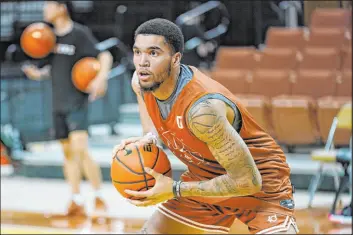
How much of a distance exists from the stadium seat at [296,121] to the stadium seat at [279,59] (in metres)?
0.94

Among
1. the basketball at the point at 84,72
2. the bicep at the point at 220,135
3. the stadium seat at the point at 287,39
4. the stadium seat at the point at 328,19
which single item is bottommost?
the stadium seat at the point at 287,39

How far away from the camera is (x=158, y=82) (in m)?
3.36

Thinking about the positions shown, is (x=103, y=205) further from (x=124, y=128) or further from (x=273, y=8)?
(x=273, y=8)

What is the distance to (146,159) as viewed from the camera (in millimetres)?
3480

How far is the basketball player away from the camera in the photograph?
23.1ft

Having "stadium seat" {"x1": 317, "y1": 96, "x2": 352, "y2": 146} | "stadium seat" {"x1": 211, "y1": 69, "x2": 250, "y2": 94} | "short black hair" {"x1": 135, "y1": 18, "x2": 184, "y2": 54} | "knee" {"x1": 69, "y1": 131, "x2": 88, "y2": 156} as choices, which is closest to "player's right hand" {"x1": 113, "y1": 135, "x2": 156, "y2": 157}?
"short black hair" {"x1": 135, "y1": 18, "x2": 184, "y2": 54}

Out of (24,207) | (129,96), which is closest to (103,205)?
(24,207)

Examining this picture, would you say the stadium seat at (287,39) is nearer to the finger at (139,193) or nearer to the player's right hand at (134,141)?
the player's right hand at (134,141)

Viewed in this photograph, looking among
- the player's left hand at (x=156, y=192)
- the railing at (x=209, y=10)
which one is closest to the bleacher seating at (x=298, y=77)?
the railing at (x=209, y=10)

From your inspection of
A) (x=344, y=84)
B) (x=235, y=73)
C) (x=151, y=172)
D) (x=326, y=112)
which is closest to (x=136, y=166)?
(x=151, y=172)

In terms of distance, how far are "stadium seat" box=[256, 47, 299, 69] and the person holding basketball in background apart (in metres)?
5.48

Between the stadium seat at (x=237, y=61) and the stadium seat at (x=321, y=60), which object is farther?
the stadium seat at (x=237, y=61)

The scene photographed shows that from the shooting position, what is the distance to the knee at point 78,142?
7.10 meters

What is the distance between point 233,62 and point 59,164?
88.9 inches
